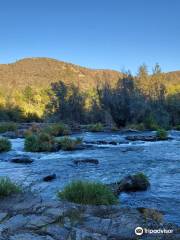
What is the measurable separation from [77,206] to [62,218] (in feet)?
2.48

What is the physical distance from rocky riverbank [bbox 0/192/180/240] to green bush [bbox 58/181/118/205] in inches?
33.3

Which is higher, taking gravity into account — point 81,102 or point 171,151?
point 81,102

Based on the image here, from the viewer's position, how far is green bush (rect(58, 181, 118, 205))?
369 inches

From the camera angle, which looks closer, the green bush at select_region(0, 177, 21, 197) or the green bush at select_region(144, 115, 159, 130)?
the green bush at select_region(0, 177, 21, 197)

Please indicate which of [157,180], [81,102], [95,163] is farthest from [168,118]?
[157,180]

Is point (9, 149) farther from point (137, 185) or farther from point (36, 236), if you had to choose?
point (36, 236)

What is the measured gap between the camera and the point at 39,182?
47.9ft

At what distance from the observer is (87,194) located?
948 cm

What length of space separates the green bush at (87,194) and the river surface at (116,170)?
1289 mm

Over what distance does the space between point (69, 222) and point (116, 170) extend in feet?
34.1
